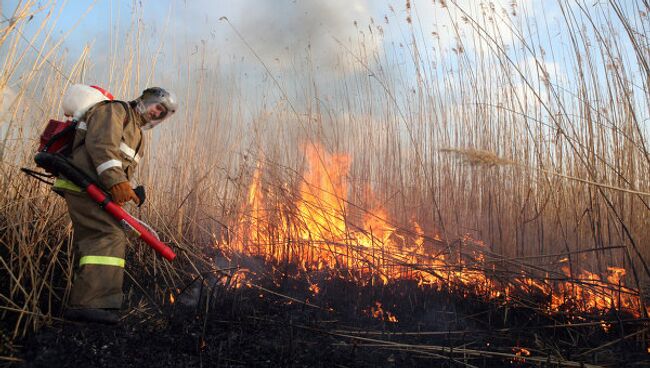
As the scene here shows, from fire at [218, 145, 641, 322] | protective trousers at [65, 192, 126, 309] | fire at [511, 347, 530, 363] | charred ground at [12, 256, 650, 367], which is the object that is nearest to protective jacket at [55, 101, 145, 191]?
protective trousers at [65, 192, 126, 309]

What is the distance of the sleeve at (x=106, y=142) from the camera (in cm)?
219

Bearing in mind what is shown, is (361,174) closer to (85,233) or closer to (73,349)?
(85,233)

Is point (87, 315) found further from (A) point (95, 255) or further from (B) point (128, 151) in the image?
(B) point (128, 151)

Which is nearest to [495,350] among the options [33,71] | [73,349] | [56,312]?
[73,349]

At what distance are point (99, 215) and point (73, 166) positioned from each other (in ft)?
0.93

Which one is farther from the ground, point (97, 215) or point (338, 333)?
point (97, 215)

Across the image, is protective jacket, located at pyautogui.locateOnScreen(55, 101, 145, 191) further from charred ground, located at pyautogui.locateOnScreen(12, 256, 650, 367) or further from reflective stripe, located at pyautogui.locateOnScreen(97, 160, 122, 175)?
charred ground, located at pyautogui.locateOnScreen(12, 256, 650, 367)

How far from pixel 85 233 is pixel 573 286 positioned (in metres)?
2.69

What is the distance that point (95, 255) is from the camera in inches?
85.8

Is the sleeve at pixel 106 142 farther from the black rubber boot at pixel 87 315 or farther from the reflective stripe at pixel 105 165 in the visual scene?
the black rubber boot at pixel 87 315

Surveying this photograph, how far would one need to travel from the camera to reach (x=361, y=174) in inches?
147

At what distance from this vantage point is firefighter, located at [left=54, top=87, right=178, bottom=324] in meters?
2.13

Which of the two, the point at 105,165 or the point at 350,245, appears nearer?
the point at 105,165

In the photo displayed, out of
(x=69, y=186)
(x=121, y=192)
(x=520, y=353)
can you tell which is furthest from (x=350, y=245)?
(x=69, y=186)
